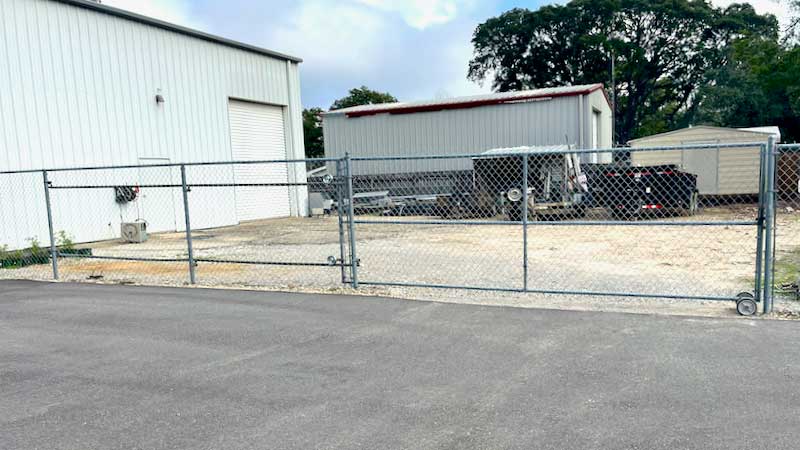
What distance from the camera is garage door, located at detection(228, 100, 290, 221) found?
71.0 feet

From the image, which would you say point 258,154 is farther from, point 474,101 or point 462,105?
point 474,101

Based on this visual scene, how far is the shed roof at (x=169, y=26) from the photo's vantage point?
15939 millimetres

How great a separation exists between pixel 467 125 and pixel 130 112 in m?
13.8

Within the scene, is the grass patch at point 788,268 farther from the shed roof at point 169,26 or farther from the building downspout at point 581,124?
the shed roof at point 169,26

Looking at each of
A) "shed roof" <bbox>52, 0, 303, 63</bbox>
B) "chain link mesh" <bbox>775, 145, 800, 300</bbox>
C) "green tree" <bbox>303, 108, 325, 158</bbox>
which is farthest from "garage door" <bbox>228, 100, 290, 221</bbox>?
"green tree" <bbox>303, 108, 325, 158</bbox>

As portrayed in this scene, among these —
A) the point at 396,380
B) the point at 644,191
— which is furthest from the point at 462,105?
the point at 396,380

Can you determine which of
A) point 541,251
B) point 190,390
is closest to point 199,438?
point 190,390

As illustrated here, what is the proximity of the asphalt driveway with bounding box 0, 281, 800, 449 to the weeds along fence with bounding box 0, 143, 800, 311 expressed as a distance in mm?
1353

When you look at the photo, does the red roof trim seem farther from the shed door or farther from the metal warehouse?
the shed door

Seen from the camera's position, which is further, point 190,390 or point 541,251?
point 541,251

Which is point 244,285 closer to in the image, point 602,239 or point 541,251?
point 541,251

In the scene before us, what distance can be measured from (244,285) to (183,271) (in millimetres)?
2335

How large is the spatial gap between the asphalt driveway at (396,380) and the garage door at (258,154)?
1501cm

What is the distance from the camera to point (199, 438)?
3748 millimetres
